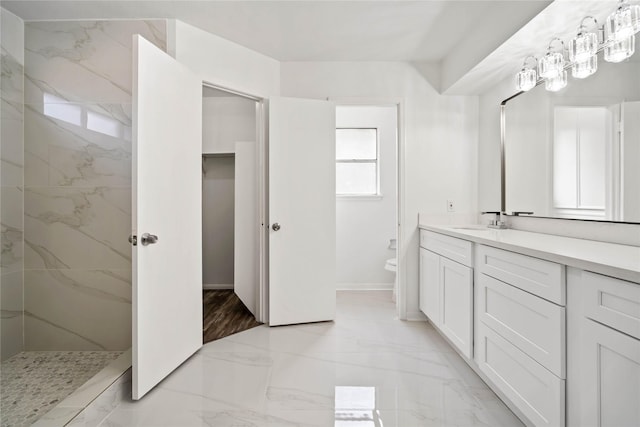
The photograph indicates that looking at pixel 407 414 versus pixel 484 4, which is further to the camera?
pixel 484 4

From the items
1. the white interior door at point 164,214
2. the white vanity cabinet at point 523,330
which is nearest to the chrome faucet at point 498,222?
the white vanity cabinet at point 523,330

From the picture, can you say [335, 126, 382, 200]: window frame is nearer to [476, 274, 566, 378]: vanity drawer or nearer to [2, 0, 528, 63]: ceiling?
[2, 0, 528, 63]: ceiling

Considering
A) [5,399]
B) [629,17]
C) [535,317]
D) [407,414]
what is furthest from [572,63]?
[5,399]

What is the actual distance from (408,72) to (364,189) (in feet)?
5.39

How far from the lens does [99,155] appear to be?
2443 mm

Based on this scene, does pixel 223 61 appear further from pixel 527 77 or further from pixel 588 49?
pixel 588 49

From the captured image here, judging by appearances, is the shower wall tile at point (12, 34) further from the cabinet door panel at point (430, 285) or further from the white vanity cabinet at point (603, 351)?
the white vanity cabinet at point (603, 351)

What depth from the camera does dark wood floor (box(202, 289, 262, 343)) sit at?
2.96 metres

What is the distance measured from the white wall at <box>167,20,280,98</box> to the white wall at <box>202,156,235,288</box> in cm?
161

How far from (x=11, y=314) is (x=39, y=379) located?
0.60 metres

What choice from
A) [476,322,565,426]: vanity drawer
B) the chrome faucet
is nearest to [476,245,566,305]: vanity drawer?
[476,322,565,426]: vanity drawer

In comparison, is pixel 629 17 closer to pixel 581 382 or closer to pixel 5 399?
pixel 581 382

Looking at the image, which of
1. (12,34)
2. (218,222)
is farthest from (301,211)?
(12,34)

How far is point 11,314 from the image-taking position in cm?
239
